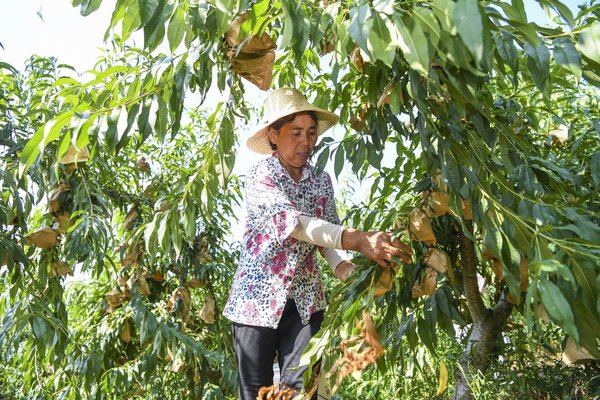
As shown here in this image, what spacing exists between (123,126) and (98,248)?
1.27m

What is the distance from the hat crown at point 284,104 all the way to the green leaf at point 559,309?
3.48 feet

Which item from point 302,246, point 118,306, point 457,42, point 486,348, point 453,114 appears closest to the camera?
point 457,42

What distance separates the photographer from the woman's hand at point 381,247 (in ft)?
4.68

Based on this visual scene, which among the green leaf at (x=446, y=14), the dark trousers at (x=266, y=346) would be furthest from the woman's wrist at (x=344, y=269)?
the green leaf at (x=446, y=14)

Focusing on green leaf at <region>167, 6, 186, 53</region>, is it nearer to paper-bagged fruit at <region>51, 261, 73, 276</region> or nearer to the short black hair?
the short black hair

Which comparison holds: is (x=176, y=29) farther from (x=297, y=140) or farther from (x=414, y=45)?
(x=297, y=140)

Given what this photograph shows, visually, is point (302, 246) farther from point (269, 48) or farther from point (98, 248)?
point (98, 248)

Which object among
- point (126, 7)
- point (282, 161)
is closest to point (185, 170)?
point (282, 161)

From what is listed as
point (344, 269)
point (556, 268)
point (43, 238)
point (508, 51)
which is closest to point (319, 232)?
point (344, 269)

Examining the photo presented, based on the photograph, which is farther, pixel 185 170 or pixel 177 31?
pixel 185 170

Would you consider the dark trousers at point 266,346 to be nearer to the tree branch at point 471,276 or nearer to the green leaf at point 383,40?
the tree branch at point 471,276

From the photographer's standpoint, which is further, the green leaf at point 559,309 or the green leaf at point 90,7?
the green leaf at point 90,7

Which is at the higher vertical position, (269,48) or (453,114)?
Answer: (269,48)

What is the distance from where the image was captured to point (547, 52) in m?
0.94
